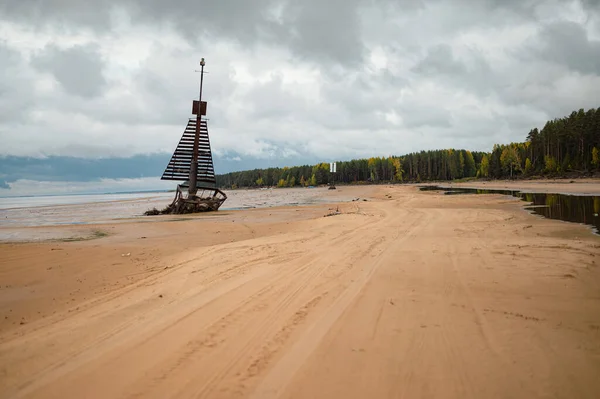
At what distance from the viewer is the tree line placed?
7244 cm

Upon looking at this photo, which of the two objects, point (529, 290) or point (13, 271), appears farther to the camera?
point (13, 271)

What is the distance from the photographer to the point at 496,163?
102 meters

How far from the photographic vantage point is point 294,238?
9.98m

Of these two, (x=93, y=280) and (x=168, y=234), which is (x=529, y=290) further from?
(x=168, y=234)

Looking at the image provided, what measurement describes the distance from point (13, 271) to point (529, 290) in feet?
33.3

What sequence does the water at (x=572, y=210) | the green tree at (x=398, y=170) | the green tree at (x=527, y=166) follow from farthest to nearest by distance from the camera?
the green tree at (x=398, y=170) → the green tree at (x=527, y=166) → the water at (x=572, y=210)

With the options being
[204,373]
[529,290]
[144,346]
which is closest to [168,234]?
[144,346]

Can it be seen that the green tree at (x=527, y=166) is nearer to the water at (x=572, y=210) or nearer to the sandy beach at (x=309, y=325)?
the water at (x=572, y=210)

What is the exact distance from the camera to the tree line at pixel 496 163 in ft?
238

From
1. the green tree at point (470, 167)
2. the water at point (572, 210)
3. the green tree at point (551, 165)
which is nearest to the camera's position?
the water at point (572, 210)

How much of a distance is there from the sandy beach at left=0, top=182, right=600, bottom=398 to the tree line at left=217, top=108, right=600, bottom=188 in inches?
3403

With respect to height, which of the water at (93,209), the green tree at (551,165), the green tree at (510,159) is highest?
the green tree at (510,159)

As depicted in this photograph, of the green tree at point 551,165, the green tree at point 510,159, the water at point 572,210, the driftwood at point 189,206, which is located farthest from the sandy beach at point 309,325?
the green tree at point 510,159

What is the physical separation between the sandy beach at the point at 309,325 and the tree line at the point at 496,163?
86427 millimetres
